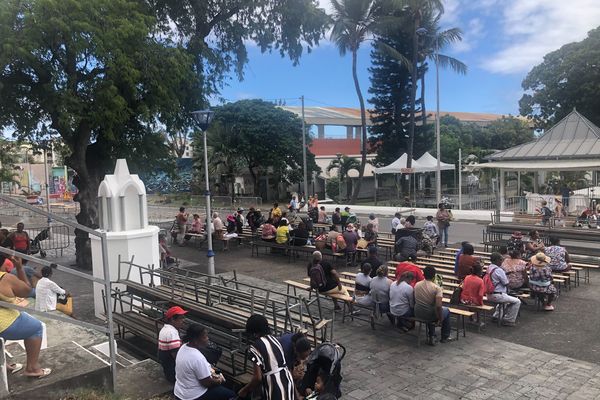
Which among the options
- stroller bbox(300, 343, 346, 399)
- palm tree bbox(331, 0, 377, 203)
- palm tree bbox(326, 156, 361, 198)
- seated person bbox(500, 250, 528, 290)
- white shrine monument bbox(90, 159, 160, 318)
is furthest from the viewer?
palm tree bbox(326, 156, 361, 198)

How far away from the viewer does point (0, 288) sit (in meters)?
5.83

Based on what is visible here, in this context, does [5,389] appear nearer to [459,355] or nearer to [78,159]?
[459,355]

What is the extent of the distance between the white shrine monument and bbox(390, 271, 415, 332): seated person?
5.16 meters

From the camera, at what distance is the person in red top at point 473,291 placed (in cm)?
842

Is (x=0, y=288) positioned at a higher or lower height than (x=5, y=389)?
higher

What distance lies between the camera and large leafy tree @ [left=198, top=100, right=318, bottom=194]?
41938 mm

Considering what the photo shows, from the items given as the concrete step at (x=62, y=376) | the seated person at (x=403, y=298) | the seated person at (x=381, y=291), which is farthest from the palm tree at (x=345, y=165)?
the concrete step at (x=62, y=376)

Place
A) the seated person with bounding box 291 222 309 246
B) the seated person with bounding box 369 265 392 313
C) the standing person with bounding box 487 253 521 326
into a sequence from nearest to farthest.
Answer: the seated person with bounding box 369 265 392 313 → the standing person with bounding box 487 253 521 326 → the seated person with bounding box 291 222 309 246

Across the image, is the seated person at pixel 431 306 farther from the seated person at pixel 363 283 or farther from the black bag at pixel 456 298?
the seated person at pixel 363 283

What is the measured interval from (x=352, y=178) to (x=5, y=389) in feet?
142

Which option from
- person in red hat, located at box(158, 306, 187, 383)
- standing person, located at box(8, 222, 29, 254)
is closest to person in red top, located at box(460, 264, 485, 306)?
person in red hat, located at box(158, 306, 187, 383)

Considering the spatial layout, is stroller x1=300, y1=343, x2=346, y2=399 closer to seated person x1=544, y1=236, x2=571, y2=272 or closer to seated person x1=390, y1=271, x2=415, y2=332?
seated person x1=390, y1=271, x2=415, y2=332

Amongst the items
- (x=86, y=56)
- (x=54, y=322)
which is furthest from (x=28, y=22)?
(x=54, y=322)

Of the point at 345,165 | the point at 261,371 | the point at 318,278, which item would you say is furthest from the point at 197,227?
the point at 345,165
